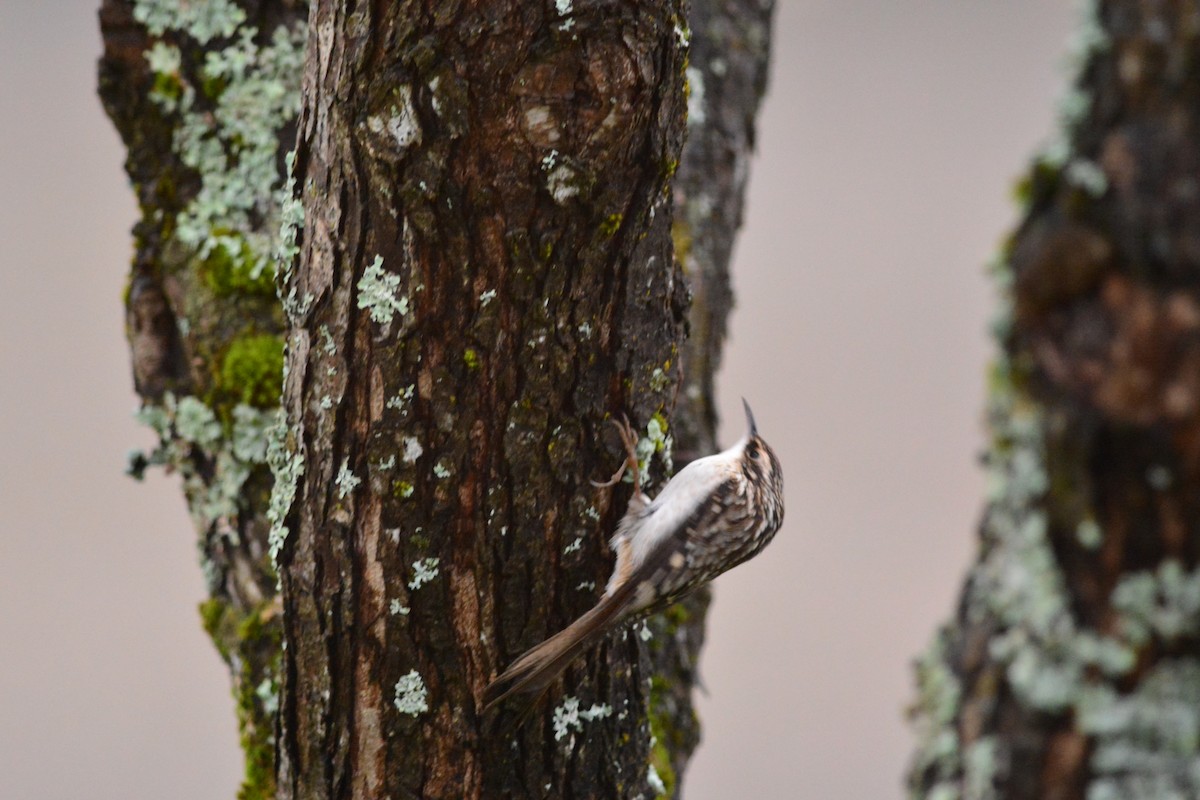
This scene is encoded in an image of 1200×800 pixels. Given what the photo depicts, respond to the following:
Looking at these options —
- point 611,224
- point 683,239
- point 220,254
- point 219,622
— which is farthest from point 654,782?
point 220,254

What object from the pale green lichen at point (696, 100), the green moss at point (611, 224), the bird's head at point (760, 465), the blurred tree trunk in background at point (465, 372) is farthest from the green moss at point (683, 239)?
the green moss at point (611, 224)

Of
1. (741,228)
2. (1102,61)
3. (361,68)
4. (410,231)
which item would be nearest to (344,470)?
(410,231)

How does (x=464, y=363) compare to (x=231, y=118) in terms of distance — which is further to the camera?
(x=231, y=118)

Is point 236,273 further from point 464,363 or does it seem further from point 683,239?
point 683,239

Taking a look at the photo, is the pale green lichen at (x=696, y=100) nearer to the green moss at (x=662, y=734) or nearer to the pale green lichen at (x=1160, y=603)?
the green moss at (x=662, y=734)

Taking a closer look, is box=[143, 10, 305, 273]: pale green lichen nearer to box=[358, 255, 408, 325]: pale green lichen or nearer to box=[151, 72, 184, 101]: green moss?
box=[151, 72, 184, 101]: green moss

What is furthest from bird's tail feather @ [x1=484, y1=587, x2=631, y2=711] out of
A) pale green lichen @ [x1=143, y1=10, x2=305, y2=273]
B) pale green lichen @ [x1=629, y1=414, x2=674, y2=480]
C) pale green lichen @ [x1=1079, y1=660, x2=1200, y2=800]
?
pale green lichen @ [x1=143, y1=10, x2=305, y2=273]
